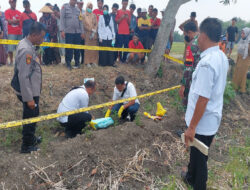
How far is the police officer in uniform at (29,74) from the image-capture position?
321cm

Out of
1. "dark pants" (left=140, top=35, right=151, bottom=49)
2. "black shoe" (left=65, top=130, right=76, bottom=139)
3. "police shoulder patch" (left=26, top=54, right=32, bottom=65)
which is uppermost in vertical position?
"dark pants" (left=140, top=35, right=151, bottom=49)

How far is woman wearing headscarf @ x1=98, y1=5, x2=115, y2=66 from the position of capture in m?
7.46

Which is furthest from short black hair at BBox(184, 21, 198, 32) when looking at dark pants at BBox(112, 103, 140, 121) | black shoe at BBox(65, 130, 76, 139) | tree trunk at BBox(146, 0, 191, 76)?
tree trunk at BBox(146, 0, 191, 76)

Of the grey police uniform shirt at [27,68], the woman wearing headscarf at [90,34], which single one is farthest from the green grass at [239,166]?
the woman wearing headscarf at [90,34]

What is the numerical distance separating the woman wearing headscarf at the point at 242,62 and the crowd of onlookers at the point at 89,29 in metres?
3.18

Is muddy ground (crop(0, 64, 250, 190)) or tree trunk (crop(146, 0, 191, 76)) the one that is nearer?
muddy ground (crop(0, 64, 250, 190))

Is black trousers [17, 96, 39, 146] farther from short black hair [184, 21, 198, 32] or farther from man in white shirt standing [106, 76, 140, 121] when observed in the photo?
short black hair [184, 21, 198, 32]

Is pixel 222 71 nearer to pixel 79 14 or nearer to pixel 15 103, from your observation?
pixel 15 103

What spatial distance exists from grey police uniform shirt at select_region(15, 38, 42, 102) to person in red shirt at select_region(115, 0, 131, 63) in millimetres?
5034

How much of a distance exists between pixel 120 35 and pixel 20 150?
5522mm

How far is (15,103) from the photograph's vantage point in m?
5.22

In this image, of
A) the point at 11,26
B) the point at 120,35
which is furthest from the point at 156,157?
the point at 11,26

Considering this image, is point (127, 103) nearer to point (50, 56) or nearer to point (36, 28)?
point (36, 28)

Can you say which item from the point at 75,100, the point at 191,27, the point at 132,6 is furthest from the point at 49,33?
the point at 191,27
